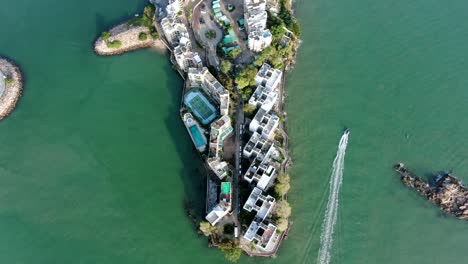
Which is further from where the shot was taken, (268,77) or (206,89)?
(206,89)

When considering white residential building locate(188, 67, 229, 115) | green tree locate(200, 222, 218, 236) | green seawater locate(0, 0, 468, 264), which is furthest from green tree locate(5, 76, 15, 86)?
green tree locate(200, 222, 218, 236)

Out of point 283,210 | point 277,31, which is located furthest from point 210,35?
point 283,210

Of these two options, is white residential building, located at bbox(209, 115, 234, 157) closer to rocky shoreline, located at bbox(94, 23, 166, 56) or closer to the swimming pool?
the swimming pool

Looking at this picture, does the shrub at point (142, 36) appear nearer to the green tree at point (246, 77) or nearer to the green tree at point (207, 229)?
the green tree at point (246, 77)

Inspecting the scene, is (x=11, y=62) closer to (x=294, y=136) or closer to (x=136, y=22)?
(x=136, y=22)

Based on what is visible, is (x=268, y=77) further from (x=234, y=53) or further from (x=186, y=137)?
(x=186, y=137)
